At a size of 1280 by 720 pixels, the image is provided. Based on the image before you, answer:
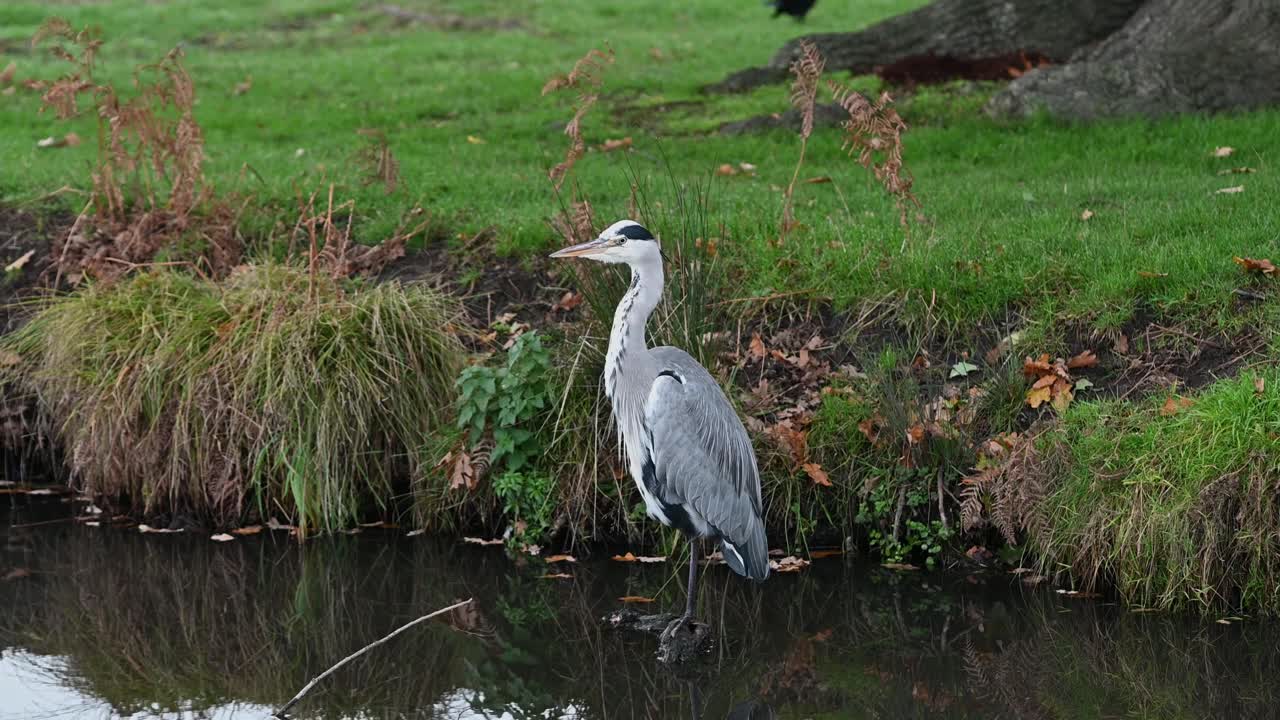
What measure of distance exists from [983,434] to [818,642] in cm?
143

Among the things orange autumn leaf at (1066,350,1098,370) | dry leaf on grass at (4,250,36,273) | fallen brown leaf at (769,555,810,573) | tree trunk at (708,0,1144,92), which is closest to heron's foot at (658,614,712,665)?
fallen brown leaf at (769,555,810,573)

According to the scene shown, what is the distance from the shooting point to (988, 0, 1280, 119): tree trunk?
987cm

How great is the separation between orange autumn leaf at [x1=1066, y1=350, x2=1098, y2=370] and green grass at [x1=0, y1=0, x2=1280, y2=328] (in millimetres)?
183

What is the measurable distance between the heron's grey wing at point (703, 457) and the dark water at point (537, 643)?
0.49 meters

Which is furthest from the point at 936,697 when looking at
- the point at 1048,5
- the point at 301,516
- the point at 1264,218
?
the point at 1048,5

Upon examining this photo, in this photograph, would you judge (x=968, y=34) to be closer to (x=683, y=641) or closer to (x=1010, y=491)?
(x=1010, y=491)

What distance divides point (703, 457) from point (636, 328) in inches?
23.2

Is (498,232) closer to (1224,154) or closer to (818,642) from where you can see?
(818,642)

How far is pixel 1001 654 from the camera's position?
5734mm

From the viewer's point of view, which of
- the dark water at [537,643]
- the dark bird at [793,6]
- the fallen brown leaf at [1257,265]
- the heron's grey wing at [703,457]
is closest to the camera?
the dark water at [537,643]

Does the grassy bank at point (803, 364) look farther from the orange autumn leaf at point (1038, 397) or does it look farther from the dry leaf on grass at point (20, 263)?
the dry leaf on grass at point (20, 263)

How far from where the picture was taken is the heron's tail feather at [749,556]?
5762 mm

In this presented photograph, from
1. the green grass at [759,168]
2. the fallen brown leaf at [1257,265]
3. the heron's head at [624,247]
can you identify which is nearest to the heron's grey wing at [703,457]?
the heron's head at [624,247]

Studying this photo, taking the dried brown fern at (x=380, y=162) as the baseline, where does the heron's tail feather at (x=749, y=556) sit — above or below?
below
